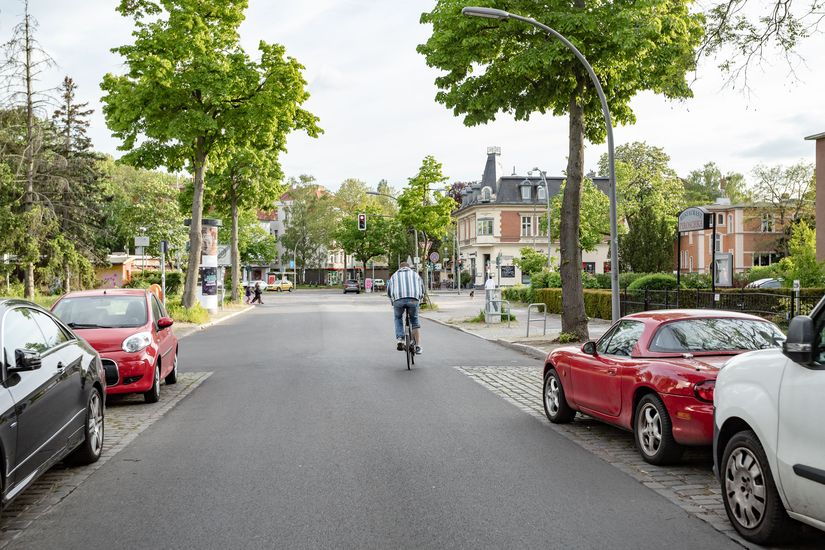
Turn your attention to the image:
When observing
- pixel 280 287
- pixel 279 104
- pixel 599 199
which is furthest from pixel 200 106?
pixel 280 287

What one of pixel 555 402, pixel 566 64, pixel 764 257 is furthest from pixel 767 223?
pixel 555 402

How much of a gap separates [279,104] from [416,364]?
1493cm

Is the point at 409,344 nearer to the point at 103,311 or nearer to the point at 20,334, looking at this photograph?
the point at 103,311

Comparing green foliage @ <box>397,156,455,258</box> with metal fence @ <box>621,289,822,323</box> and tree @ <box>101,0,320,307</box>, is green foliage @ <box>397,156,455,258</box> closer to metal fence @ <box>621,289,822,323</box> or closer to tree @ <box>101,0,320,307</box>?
tree @ <box>101,0,320,307</box>

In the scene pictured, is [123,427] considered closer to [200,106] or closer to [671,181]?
[200,106]

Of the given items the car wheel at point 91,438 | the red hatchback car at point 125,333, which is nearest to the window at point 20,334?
the car wheel at point 91,438

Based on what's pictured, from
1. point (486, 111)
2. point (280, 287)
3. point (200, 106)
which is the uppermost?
point (200, 106)

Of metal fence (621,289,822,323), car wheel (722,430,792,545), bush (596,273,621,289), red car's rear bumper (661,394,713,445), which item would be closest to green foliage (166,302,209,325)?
metal fence (621,289,822,323)

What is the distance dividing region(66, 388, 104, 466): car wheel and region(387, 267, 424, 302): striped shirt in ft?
25.6

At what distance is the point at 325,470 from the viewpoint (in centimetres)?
648

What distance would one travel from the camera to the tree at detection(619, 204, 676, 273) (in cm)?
5025

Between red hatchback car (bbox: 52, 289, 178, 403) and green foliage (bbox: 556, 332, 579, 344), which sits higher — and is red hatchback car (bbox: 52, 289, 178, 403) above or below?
above

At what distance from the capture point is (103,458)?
284 inches

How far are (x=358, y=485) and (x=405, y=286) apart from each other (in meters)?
8.69
